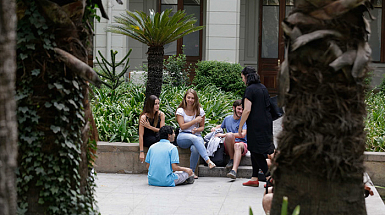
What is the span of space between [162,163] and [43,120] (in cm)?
403

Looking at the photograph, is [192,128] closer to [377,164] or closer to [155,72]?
[155,72]

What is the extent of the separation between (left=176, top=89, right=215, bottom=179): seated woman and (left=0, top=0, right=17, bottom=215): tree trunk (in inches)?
262

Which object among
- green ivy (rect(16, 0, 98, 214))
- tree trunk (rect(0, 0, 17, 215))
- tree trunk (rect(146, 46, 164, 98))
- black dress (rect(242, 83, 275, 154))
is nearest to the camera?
tree trunk (rect(0, 0, 17, 215))

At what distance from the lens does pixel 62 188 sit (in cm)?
383

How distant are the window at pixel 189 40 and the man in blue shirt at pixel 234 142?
427 inches

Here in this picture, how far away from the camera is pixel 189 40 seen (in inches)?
771

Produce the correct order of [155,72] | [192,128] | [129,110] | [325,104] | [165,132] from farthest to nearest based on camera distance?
[155,72] < [129,110] < [192,128] < [165,132] < [325,104]

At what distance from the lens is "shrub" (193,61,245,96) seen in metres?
15.2

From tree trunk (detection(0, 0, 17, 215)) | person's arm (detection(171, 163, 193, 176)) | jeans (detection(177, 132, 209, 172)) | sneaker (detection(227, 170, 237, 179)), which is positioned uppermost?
tree trunk (detection(0, 0, 17, 215))

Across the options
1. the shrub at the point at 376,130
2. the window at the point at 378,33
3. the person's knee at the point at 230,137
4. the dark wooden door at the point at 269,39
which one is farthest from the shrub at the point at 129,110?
the window at the point at 378,33

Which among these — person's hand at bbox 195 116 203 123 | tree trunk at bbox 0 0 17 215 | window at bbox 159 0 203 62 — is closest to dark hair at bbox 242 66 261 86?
person's hand at bbox 195 116 203 123

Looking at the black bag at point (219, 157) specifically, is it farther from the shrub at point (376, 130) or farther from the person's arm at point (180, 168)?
the shrub at point (376, 130)

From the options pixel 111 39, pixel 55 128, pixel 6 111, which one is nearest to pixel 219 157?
pixel 55 128

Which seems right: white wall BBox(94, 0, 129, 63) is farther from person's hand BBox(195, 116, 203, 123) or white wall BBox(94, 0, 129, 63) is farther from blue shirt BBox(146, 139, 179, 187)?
blue shirt BBox(146, 139, 179, 187)
